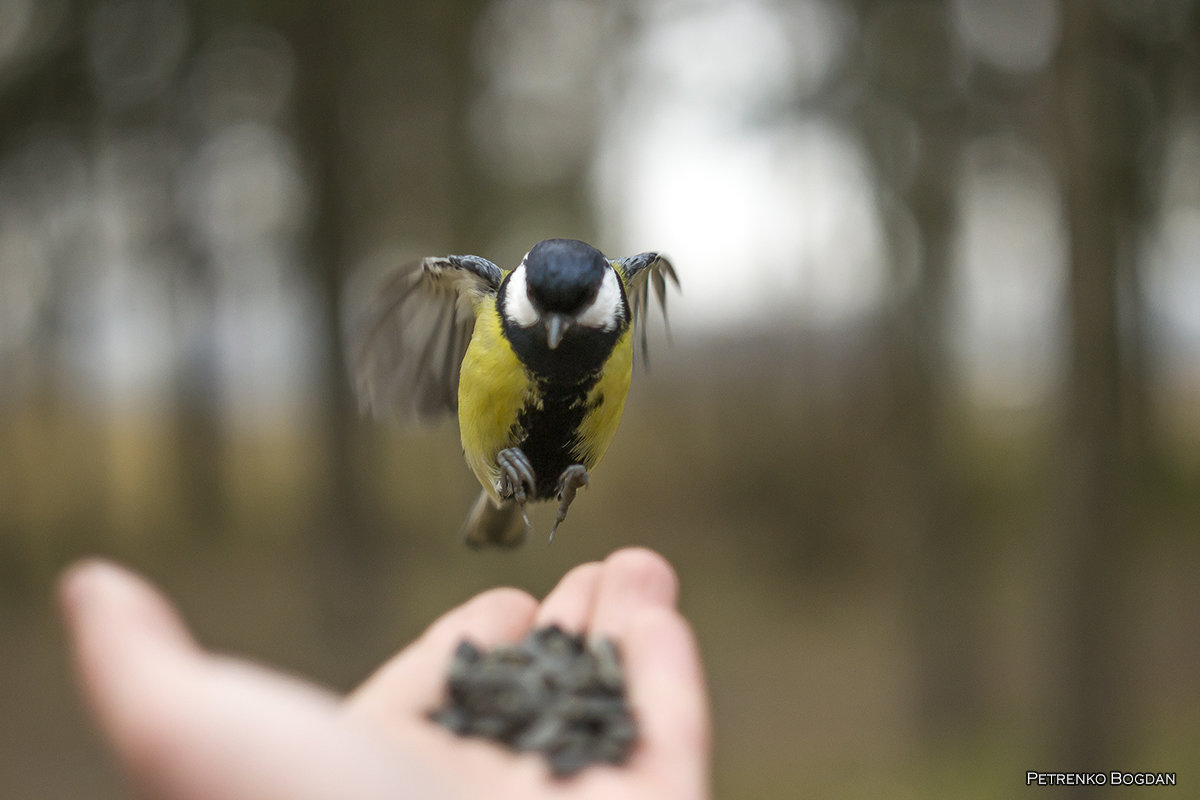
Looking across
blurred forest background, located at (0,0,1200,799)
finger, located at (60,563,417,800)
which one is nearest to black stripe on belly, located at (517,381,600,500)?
finger, located at (60,563,417,800)

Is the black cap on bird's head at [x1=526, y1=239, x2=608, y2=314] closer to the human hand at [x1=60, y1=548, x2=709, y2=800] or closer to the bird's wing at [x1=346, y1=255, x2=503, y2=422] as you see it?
the bird's wing at [x1=346, y1=255, x2=503, y2=422]

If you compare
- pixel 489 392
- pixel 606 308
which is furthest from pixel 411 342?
pixel 606 308

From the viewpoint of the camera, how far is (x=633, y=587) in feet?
3.72

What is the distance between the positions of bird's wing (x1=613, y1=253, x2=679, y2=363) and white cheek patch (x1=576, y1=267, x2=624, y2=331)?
0.10 metres

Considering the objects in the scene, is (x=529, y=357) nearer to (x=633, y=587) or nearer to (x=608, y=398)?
(x=608, y=398)

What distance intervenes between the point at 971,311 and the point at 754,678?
214cm

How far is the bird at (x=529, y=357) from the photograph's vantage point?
38.1 inches

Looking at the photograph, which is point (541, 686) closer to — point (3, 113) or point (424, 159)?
point (424, 159)

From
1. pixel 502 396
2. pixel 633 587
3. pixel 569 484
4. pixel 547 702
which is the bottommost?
pixel 547 702

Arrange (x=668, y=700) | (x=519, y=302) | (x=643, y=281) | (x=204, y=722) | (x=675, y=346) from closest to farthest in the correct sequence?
(x=204, y=722) < (x=668, y=700) < (x=519, y=302) < (x=643, y=281) < (x=675, y=346)

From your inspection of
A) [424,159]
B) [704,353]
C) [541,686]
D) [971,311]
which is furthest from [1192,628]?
[541,686]

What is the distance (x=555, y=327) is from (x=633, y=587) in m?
0.39

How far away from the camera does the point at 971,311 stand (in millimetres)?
4270

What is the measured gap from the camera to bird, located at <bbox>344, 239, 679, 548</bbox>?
97 cm
